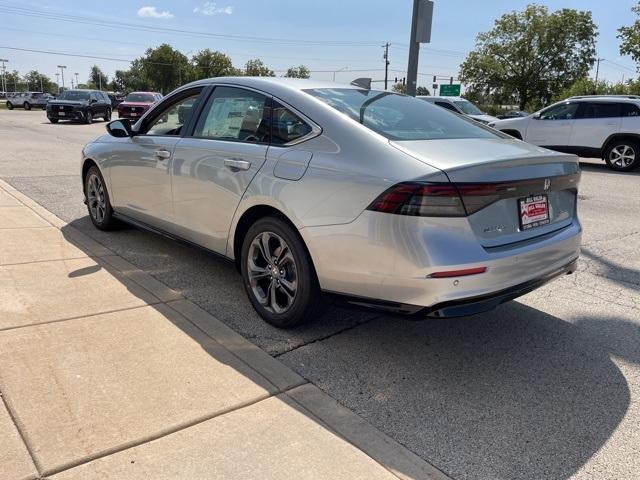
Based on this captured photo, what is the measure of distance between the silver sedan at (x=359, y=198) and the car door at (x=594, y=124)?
11288 mm

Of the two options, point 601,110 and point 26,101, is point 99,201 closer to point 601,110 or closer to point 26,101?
point 601,110

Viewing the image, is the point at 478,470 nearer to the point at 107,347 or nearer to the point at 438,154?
the point at 438,154

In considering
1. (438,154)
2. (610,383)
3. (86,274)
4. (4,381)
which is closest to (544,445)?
(610,383)

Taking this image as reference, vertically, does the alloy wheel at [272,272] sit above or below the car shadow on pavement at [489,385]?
Answer: above

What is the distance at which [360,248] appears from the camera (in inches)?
117

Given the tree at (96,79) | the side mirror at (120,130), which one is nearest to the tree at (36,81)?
the tree at (96,79)

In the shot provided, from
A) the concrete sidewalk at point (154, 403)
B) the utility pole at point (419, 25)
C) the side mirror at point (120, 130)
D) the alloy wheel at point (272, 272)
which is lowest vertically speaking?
the concrete sidewalk at point (154, 403)

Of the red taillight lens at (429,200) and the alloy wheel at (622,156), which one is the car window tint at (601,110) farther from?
the red taillight lens at (429,200)

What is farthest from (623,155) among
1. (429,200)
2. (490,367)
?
(429,200)

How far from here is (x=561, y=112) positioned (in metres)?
14.4

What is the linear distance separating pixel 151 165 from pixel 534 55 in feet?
189

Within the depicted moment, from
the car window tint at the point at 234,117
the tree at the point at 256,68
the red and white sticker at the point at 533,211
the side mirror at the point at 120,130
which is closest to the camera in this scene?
the red and white sticker at the point at 533,211

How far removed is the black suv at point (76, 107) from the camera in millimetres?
26016

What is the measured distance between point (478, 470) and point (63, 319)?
2761mm
